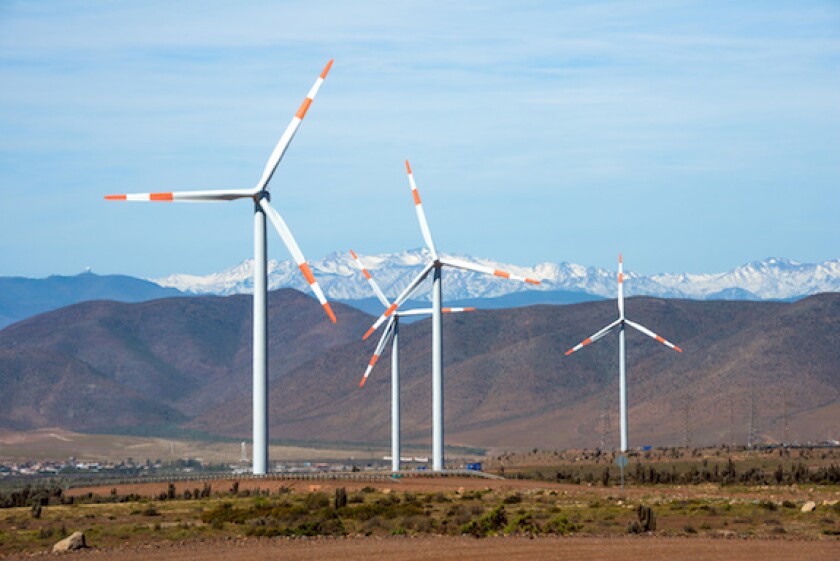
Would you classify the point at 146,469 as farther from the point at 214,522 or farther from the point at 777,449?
the point at 214,522

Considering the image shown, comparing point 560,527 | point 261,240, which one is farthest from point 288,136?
point 560,527

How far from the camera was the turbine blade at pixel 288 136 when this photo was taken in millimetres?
77938

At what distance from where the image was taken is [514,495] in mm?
70312

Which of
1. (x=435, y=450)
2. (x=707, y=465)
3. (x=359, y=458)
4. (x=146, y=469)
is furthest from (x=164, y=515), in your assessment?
(x=359, y=458)

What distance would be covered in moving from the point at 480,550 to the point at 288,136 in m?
39.9

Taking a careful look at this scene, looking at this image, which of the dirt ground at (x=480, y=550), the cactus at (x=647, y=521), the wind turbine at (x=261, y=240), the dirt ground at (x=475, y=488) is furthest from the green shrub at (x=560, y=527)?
the wind turbine at (x=261, y=240)

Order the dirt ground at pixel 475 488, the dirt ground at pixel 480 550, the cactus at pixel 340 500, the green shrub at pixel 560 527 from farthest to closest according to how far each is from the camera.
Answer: the dirt ground at pixel 475 488
the cactus at pixel 340 500
the green shrub at pixel 560 527
the dirt ground at pixel 480 550

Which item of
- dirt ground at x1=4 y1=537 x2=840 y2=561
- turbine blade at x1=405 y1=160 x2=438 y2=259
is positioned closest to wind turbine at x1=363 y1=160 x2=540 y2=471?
turbine blade at x1=405 y1=160 x2=438 y2=259

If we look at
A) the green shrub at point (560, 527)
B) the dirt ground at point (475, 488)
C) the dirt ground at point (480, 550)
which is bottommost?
the dirt ground at point (480, 550)

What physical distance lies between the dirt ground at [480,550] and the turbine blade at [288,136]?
1315 inches

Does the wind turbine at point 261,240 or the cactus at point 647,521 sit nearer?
the cactus at point 647,521

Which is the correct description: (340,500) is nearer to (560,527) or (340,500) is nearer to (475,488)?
(475,488)

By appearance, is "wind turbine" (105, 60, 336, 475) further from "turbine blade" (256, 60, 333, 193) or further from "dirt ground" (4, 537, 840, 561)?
"dirt ground" (4, 537, 840, 561)

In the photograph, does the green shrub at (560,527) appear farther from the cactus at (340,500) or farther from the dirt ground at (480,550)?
the cactus at (340,500)
